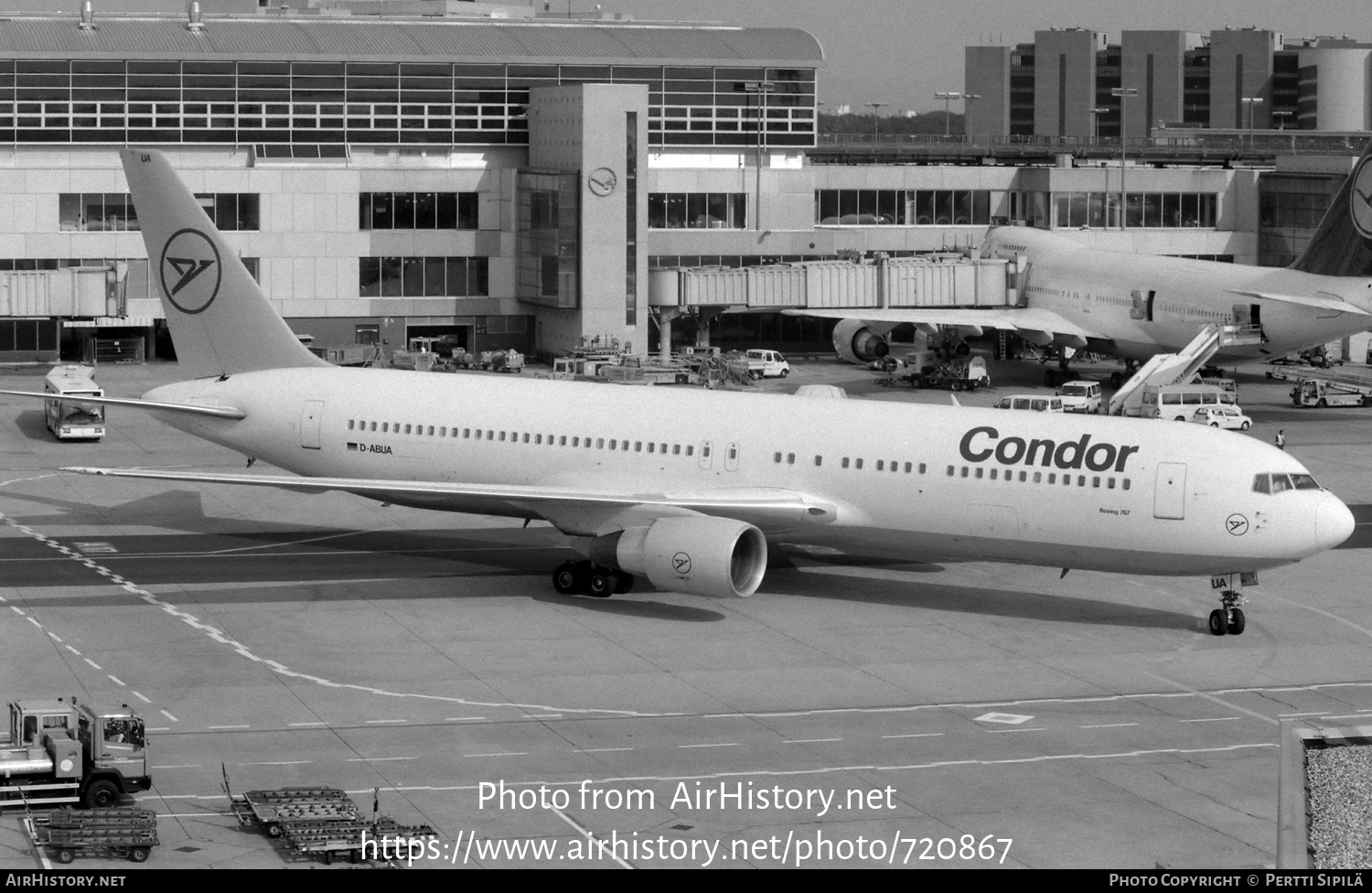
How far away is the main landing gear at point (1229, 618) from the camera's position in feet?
128

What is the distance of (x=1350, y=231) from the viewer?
242 ft

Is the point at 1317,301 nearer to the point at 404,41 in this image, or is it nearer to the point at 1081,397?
the point at 1081,397

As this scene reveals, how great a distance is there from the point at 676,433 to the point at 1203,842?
19.2 m

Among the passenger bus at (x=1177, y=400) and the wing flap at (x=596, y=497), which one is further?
the passenger bus at (x=1177, y=400)

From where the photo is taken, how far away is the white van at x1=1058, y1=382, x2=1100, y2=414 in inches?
2867

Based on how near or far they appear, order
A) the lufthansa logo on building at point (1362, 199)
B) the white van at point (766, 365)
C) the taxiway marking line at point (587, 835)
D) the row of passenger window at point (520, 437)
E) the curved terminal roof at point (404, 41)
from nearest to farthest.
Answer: the taxiway marking line at point (587, 835)
the row of passenger window at point (520, 437)
the lufthansa logo on building at point (1362, 199)
the white van at point (766, 365)
the curved terminal roof at point (404, 41)

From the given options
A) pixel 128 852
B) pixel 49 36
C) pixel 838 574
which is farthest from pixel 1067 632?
pixel 49 36

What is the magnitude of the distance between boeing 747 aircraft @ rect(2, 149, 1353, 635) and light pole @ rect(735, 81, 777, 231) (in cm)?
5135

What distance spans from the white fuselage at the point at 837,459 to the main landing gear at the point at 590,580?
2.67 feet

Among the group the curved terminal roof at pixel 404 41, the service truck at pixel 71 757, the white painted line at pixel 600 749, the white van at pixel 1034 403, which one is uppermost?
the curved terminal roof at pixel 404 41

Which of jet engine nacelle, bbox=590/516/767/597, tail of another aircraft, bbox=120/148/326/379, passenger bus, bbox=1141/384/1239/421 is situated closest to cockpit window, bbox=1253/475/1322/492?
jet engine nacelle, bbox=590/516/767/597

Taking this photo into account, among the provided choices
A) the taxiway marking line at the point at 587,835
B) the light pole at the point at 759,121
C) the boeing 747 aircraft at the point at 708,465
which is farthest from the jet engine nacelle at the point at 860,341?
the taxiway marking line at the point at 587,835

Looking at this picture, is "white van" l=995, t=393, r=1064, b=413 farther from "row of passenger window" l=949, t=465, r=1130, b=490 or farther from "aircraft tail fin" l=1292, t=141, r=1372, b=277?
"row of passenger window" l=949, t=465, r=1130, b=490

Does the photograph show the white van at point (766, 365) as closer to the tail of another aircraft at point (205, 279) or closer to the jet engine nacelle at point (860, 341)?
the jet engine nacelle at point (860, 341)
